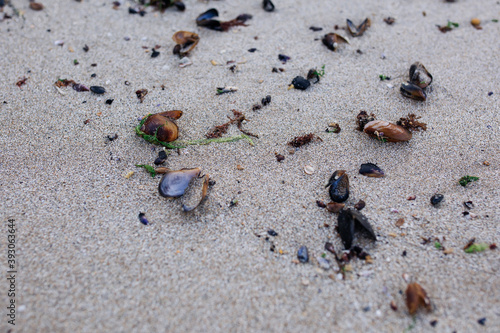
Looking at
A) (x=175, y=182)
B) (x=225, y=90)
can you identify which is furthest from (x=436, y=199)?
(x=225, y=90)

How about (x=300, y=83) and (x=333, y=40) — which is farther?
(x=333, y=40)

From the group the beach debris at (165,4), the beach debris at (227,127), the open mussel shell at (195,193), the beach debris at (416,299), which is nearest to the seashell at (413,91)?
the beach debris at (227,127)

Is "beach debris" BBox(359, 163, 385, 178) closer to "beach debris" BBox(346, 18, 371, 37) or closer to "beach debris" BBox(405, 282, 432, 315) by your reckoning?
"beach debris" BBox(405, 282, 432, 315)

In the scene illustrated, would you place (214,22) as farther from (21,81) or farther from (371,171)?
(371,171)

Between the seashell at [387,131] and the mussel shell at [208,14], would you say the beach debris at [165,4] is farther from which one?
the seashell at [387,131]

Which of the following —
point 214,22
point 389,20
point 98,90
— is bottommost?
point 98,90

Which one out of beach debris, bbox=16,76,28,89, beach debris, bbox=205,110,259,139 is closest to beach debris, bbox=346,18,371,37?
beach debris, bbox=205,110,259,139
